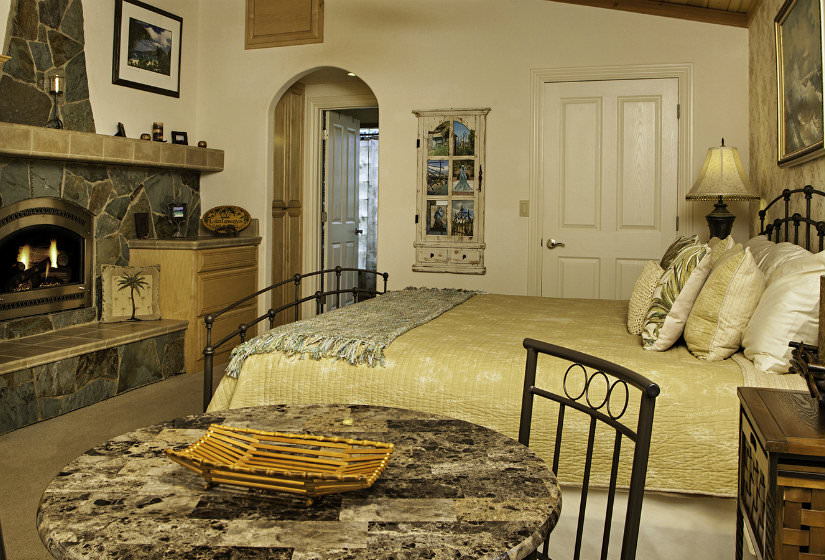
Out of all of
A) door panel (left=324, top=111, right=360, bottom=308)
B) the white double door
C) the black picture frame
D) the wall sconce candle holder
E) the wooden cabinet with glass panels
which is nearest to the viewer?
the wall sconce candle holder

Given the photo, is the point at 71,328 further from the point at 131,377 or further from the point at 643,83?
the point at 643,83

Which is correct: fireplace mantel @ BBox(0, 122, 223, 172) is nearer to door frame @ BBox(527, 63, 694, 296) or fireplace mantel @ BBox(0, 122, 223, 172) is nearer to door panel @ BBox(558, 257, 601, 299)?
door frame @ BBox(527, 63, 694, 296)

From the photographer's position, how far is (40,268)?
4.38 metres

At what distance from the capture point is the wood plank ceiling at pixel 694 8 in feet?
15.0

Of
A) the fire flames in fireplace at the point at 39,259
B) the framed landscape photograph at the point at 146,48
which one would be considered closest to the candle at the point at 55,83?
the framed landscape photograph at the point at 146,48

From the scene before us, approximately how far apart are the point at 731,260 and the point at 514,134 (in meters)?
2.95

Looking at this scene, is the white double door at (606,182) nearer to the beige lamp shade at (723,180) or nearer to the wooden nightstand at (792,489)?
the beige lamp shade at (723,180)

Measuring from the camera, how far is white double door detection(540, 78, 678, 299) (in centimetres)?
489

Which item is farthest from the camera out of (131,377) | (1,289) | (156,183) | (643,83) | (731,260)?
(156,183)

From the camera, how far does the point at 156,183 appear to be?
5379 mm

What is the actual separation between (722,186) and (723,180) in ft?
0.13

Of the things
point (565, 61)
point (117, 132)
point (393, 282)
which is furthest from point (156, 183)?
point (565, 61)

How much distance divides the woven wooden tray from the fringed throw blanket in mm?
1125

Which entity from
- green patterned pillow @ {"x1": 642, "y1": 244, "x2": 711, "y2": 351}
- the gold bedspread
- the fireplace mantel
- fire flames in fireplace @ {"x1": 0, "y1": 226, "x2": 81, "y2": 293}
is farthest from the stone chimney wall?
green patterned pillow @ {"x1": 642, "y1": 244, "x2": 711, "y2": 351}
